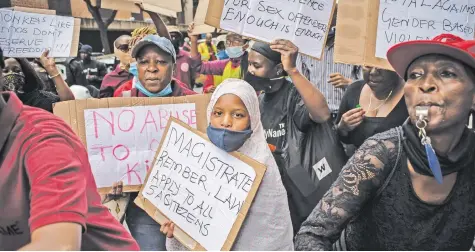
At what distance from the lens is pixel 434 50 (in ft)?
6.61

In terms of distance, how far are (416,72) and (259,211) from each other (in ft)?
3.79

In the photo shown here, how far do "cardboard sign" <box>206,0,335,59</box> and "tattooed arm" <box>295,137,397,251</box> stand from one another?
1781mm

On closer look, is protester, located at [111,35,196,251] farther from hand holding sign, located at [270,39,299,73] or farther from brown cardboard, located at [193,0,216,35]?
brown cardboard, located at [193,0,216,35]

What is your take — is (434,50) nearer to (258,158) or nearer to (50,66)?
(258,158)

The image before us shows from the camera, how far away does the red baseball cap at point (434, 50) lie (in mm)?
1948

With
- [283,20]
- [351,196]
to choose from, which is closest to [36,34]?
[283,20]

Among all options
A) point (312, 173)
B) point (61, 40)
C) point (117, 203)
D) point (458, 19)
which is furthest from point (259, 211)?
point (61, 40)

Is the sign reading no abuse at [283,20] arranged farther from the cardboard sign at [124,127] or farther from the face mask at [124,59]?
the face mask at [124,59]

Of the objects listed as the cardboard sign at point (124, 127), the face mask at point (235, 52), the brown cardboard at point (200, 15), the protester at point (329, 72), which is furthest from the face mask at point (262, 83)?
the face mask at point (235, 52)

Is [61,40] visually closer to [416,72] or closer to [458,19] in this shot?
[458,19]

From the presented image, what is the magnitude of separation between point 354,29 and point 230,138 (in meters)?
1.17

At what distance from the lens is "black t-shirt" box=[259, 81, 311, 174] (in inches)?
141

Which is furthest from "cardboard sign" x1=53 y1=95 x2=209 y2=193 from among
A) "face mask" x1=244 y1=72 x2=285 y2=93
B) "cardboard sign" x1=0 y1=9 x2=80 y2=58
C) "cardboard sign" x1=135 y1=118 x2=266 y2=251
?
"cardboard sign" x1=0 y1=9 x2=80 y2=58

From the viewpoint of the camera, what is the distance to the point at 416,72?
2.06 m
